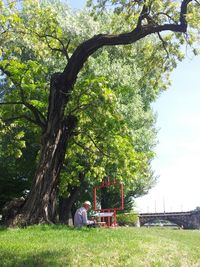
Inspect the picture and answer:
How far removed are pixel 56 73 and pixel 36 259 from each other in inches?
319

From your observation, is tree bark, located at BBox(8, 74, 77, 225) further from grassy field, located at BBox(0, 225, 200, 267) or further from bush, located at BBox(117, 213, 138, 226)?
bush, located at BBox(117, 213, 138, 226)

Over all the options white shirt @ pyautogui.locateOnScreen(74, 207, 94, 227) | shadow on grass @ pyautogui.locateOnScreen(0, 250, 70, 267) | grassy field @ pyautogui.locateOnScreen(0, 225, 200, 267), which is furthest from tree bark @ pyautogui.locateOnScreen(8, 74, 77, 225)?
shadow on grass @ pyautogui.locateOnScreen(0, 250, 70, 267)

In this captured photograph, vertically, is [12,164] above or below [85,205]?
above

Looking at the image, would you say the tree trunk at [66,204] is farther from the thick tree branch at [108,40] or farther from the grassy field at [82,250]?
the grassy field at [82,250]

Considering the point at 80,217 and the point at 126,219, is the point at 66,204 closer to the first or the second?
the point at 126,219

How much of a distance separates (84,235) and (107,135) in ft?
16.8

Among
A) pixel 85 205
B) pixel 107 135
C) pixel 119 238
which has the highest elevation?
pixel 107 135

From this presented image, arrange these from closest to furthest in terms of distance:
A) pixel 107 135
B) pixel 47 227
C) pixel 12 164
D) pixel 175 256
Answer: pixel 175 256 → pixel 47 227 → pixel 107 135 → pixel 12 164

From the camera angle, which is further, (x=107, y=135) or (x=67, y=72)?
(x=107, y=135)

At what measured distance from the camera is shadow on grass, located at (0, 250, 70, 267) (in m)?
8.19

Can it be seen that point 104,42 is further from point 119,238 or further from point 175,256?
point 175,256

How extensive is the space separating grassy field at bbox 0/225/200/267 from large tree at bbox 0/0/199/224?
1.80 metres

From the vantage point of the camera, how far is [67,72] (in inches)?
577

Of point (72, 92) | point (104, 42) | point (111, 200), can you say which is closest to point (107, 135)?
point (72, 92)
